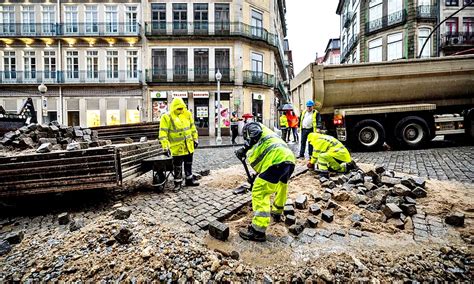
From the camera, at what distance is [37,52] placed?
25062mm

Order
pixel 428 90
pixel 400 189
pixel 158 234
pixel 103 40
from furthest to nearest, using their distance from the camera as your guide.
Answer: pixel 103 40
pixel 428 90
pixel 400 189
pixel 158 234

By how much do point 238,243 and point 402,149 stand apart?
29.5 feet

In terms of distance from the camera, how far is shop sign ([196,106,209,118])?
24.6 meters

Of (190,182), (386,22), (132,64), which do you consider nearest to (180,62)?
(132,64)

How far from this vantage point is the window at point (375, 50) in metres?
25.9

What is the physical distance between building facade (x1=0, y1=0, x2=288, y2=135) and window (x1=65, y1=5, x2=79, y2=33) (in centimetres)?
10

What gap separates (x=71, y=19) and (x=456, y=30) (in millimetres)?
38099

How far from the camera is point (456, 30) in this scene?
25812mm

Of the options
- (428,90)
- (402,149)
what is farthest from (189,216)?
(428,90)

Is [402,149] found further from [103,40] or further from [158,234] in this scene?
[103,40]

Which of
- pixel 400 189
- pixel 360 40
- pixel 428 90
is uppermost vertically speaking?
pixel 360 40

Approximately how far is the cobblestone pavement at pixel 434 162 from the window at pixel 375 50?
20330mm

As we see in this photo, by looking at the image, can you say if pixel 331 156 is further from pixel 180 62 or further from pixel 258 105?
pixel 180 62

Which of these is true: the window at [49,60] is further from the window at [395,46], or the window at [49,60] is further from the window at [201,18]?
the window at [395,46]
